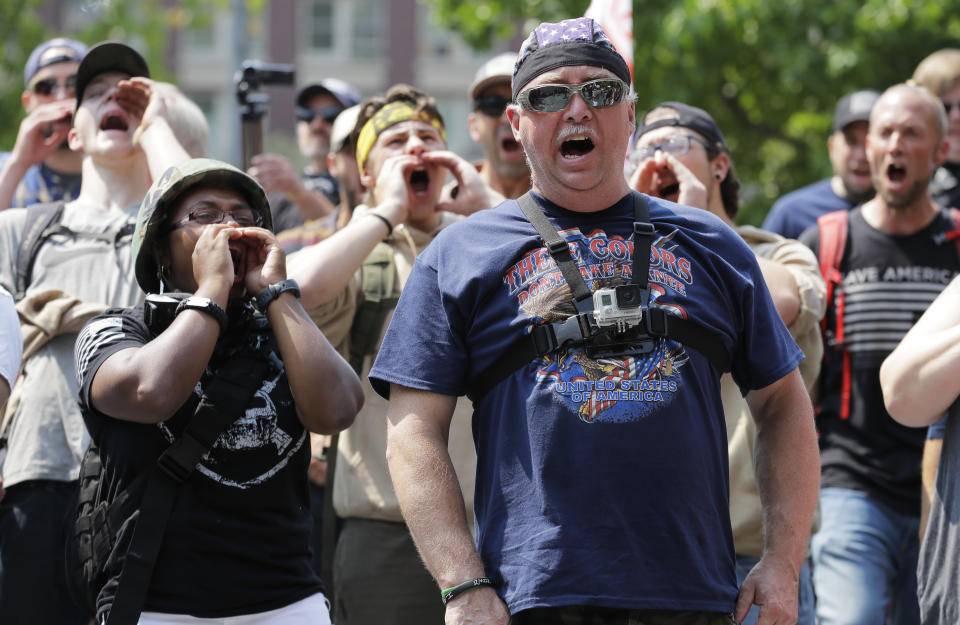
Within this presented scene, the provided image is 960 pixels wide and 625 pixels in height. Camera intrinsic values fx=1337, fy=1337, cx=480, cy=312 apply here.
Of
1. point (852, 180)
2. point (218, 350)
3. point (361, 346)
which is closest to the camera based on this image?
point (218, 350)

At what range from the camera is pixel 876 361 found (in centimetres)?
573

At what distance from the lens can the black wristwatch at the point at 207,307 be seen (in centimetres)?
376

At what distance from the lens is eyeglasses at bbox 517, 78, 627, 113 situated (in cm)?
352

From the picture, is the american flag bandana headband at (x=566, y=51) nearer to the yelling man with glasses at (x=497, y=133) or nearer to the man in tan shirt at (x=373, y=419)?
the man in tan shirt at (x=373, y=419)

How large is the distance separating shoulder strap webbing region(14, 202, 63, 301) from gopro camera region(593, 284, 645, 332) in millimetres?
2573

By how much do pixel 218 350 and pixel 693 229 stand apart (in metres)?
1.45

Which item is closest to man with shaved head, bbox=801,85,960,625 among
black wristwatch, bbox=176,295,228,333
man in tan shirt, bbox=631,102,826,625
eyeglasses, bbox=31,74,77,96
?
man in tan shirt, bbox=631,102,826,625

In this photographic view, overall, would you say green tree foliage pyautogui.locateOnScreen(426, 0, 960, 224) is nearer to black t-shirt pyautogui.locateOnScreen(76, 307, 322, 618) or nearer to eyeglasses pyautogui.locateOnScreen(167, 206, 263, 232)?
eyeglasses pyautogui.locateOnScreen(167, 206, 263, 232)

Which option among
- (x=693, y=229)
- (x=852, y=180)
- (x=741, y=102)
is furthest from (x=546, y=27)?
(x=741, y=102)

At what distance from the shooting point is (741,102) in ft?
53.8

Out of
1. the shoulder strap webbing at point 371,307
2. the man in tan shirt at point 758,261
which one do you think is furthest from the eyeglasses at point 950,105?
the shoulder strap webbing at point 371,307

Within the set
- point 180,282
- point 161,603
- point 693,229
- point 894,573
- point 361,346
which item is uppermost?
point 693,229

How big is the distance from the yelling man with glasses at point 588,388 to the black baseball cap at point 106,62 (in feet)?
7.79

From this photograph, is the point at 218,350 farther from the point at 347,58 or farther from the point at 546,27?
the point at 347,58
